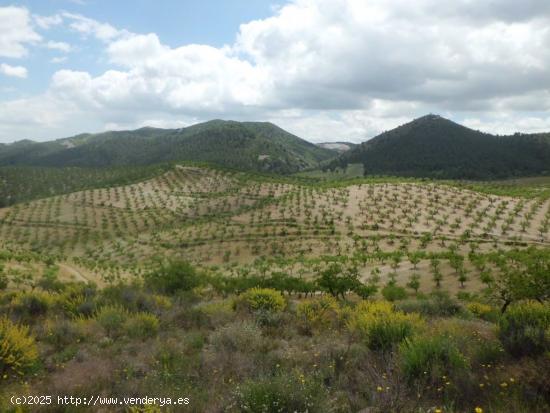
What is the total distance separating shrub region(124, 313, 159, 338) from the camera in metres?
10.2

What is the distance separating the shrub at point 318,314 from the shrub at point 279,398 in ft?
16.6

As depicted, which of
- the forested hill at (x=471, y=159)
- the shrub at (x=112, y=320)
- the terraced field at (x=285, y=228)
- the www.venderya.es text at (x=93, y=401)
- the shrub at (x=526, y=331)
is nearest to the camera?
the www.venderya.es text at (x=93, y=401)

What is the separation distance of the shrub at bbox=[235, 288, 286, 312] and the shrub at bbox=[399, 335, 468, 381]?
6509 mm

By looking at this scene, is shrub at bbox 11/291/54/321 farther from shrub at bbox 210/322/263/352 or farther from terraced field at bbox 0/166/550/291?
terraced field at bbox 0/166/550/291

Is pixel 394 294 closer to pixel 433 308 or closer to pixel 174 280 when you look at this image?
pixel 433 308

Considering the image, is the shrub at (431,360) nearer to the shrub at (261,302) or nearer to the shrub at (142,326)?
the shrub at (142,326)

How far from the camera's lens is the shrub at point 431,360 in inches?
252

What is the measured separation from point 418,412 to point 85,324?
29.0 feet

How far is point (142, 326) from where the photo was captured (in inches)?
414

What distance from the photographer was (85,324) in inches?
424

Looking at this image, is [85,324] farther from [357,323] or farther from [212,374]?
[357,323]

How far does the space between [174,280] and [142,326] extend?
10.3 meters

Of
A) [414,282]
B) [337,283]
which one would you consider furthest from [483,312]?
[414,282]

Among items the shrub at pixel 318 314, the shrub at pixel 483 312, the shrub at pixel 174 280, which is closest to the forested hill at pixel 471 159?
the shrub at pixel 174 280
